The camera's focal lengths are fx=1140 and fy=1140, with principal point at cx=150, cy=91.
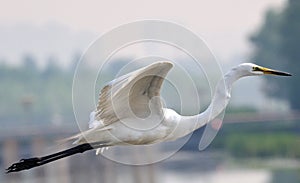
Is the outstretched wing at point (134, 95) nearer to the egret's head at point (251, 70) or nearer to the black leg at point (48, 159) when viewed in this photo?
the black leg at point (48, 159)

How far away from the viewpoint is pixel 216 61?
448 inches

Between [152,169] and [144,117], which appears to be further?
[152,169]

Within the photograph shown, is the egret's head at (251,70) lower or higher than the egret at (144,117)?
higher

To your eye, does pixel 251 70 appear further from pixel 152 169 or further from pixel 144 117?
pixel 152 169

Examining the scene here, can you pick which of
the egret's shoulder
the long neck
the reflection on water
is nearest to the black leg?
the egret's shoulder

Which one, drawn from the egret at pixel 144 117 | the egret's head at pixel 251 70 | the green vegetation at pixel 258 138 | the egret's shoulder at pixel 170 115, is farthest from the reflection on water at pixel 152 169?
the egret's head at pixel 251 70

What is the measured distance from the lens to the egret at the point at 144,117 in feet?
36.1

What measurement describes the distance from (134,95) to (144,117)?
399 millimetres

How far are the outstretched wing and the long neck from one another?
0.29m

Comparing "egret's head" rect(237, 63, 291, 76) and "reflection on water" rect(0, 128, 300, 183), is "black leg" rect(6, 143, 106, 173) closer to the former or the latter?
"egret's head" rect(237, 63, 291, 76)

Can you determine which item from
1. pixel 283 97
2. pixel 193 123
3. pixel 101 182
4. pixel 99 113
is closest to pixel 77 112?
pixel 99 113

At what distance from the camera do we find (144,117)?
1127cm

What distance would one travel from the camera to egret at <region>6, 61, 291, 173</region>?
36.1 ft

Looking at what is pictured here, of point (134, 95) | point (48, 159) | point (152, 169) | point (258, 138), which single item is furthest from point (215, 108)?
point (258, 138)
